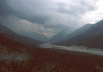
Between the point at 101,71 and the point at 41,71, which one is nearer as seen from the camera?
the point at 41,71

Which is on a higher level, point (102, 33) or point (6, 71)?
point (102, 33)

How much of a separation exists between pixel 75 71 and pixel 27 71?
23.0 ft

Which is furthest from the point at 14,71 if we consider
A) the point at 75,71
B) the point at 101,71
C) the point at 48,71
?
the point at 101,71

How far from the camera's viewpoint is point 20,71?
14.9 m

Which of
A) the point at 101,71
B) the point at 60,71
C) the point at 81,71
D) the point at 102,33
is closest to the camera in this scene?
the point at 60,71

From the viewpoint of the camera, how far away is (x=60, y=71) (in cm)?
1742

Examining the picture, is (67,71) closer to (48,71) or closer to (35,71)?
(48,71)

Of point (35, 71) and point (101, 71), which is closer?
point (35, 71)

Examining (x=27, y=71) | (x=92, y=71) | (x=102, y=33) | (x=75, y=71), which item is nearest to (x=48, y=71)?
(x=27, y=71)

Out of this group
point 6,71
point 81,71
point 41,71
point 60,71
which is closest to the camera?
point 6,71

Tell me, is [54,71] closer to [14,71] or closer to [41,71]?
[41,71]

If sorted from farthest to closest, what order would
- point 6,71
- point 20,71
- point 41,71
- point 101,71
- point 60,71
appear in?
point 101,71 → point 60,71 → point 41,71 → point 20,71 → point 6,71

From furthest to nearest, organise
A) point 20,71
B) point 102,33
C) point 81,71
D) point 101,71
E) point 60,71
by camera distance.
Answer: point 102,33 < point 101,71 < point 81,71 < point 60,71 < point 20,71

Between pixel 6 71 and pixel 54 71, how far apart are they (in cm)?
620
